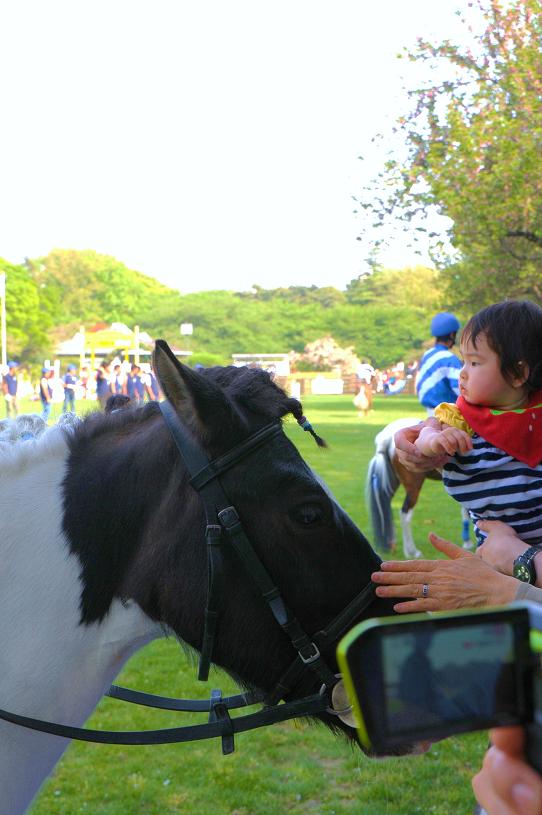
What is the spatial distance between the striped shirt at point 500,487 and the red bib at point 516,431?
3 cm

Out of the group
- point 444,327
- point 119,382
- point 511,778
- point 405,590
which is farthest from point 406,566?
point 119,382

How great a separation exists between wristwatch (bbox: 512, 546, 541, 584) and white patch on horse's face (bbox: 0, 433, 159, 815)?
997 mm

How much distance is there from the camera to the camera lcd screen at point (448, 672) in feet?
2.61

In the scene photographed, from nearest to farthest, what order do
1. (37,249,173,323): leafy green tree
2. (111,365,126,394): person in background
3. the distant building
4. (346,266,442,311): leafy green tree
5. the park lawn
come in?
1. the distant building
2. the park lawn
3. (111,365,126,394): person in background
4. (346,266,442,311): leafy green tree
5. (37,249,173,323): leafy green tree

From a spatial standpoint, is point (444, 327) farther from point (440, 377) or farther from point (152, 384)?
point (152, 384)

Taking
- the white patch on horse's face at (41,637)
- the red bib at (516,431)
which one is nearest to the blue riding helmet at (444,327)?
the red bib at (516,431)

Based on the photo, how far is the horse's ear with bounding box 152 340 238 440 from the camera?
198 cm

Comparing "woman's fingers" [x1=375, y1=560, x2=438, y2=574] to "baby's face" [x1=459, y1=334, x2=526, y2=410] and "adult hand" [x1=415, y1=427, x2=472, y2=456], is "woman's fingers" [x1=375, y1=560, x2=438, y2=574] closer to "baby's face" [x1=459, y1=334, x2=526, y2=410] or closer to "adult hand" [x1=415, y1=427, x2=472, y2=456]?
"adult hand" [x1=415, y1=427, x2=472, y2=456]

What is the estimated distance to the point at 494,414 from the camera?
227cm

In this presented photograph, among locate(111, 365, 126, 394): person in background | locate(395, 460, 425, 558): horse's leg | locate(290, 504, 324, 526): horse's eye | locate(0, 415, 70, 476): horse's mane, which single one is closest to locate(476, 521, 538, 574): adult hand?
locate(290, 504, 324, 526): horse's eye

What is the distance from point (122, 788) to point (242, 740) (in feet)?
3.30

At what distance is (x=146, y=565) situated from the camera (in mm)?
2039

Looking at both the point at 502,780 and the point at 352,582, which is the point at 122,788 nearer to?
the point at 352,582

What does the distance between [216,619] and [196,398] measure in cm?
58
